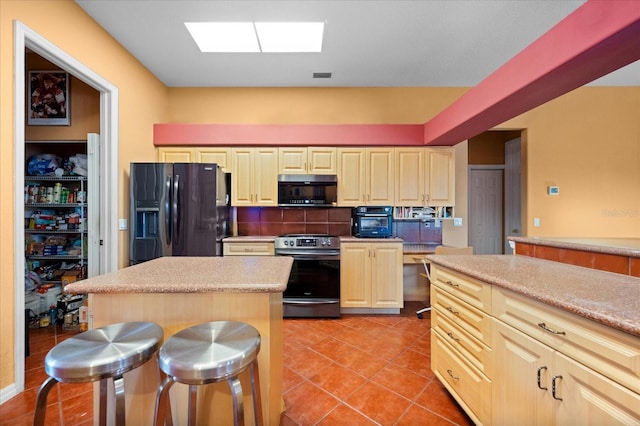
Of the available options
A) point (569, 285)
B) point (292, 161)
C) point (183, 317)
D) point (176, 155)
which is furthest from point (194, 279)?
point (176, 155)

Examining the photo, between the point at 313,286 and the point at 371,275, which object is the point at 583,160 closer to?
the point at 371,275

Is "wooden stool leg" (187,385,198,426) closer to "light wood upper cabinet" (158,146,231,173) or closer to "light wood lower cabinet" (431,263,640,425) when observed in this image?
"light wood lower cabinet" (431,263,640,425)

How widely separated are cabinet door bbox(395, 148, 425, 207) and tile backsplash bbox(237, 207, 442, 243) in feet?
1.39

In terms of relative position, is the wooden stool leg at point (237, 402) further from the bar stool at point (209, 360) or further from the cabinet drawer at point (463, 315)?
the cabinet drawer at point (463, 315)

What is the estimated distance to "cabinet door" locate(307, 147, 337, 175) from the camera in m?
3.44

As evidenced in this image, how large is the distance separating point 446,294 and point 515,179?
4.23 meters

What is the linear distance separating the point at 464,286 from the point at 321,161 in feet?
7.79

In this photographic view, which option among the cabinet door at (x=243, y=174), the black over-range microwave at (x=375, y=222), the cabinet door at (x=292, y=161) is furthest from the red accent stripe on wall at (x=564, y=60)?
the cabinet door at (x=243, y=174)

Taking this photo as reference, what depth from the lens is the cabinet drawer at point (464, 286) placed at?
1.34 m

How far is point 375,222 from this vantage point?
3.43 metres

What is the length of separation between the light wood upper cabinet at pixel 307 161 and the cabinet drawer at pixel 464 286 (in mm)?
A: 1997

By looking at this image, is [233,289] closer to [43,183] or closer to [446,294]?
[446,294]

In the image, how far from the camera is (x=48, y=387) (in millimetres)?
921

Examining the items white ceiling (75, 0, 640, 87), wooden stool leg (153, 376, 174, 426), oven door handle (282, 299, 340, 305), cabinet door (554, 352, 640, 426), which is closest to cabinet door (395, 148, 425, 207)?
white ceiling (75, 0, 640, 87)
